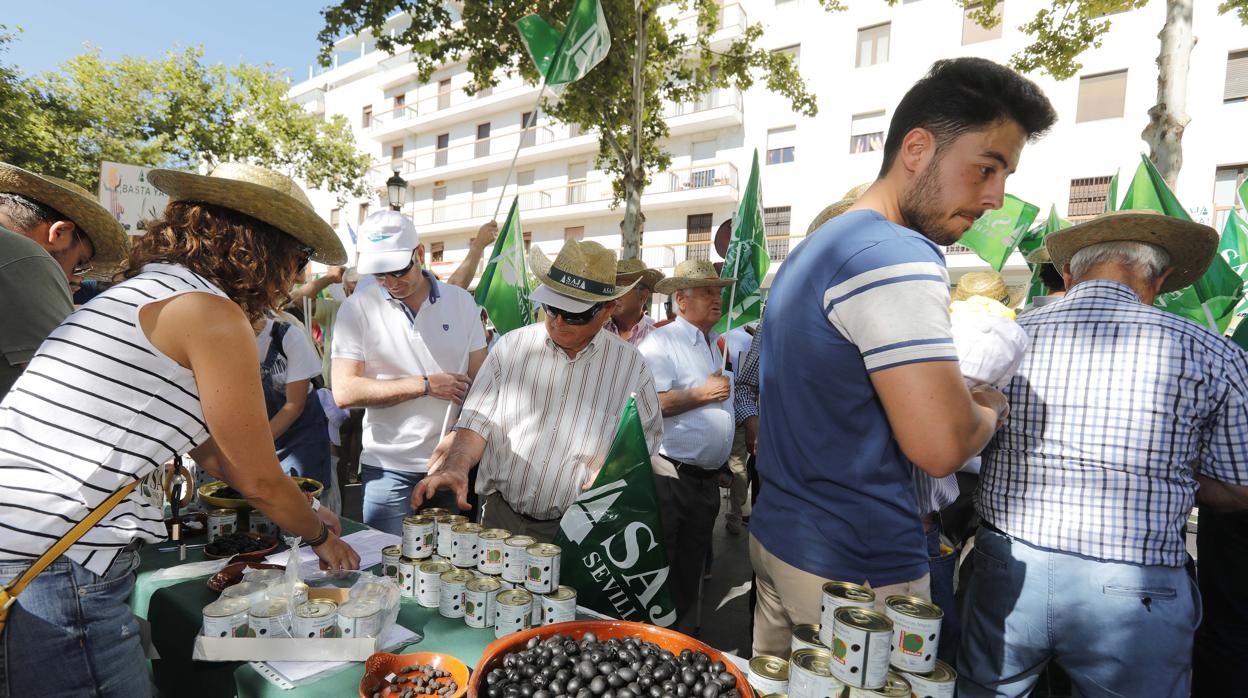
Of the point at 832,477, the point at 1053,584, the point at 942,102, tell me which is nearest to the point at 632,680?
the point at 832,477

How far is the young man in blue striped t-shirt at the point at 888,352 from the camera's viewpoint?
132 cm

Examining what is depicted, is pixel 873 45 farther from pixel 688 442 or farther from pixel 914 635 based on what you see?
pixel 914 635

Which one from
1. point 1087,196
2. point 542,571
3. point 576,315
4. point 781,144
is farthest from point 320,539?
point 781,144

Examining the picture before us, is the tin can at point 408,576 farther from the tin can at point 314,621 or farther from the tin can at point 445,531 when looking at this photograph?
the tin can at point 314,621

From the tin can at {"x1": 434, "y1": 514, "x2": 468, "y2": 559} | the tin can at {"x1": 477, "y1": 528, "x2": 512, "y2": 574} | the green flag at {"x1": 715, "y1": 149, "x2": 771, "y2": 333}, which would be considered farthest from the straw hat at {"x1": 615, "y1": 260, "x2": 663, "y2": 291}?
the tin can at {"x1": 477, "y1": 528, "x2": 512, "y2": 574}

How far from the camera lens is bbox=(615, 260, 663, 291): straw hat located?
4994mm

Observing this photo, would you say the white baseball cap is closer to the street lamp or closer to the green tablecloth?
the green tablecloth

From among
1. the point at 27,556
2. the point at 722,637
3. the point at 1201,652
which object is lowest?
the point at 722,637

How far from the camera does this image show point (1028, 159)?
61.8 feet

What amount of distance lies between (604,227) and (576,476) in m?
26.3

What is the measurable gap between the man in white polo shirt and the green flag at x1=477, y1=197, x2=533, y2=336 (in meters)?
2.02

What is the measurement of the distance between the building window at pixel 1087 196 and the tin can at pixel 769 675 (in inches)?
826

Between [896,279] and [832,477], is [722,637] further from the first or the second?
[896,279]

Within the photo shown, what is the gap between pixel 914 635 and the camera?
1255 mm
